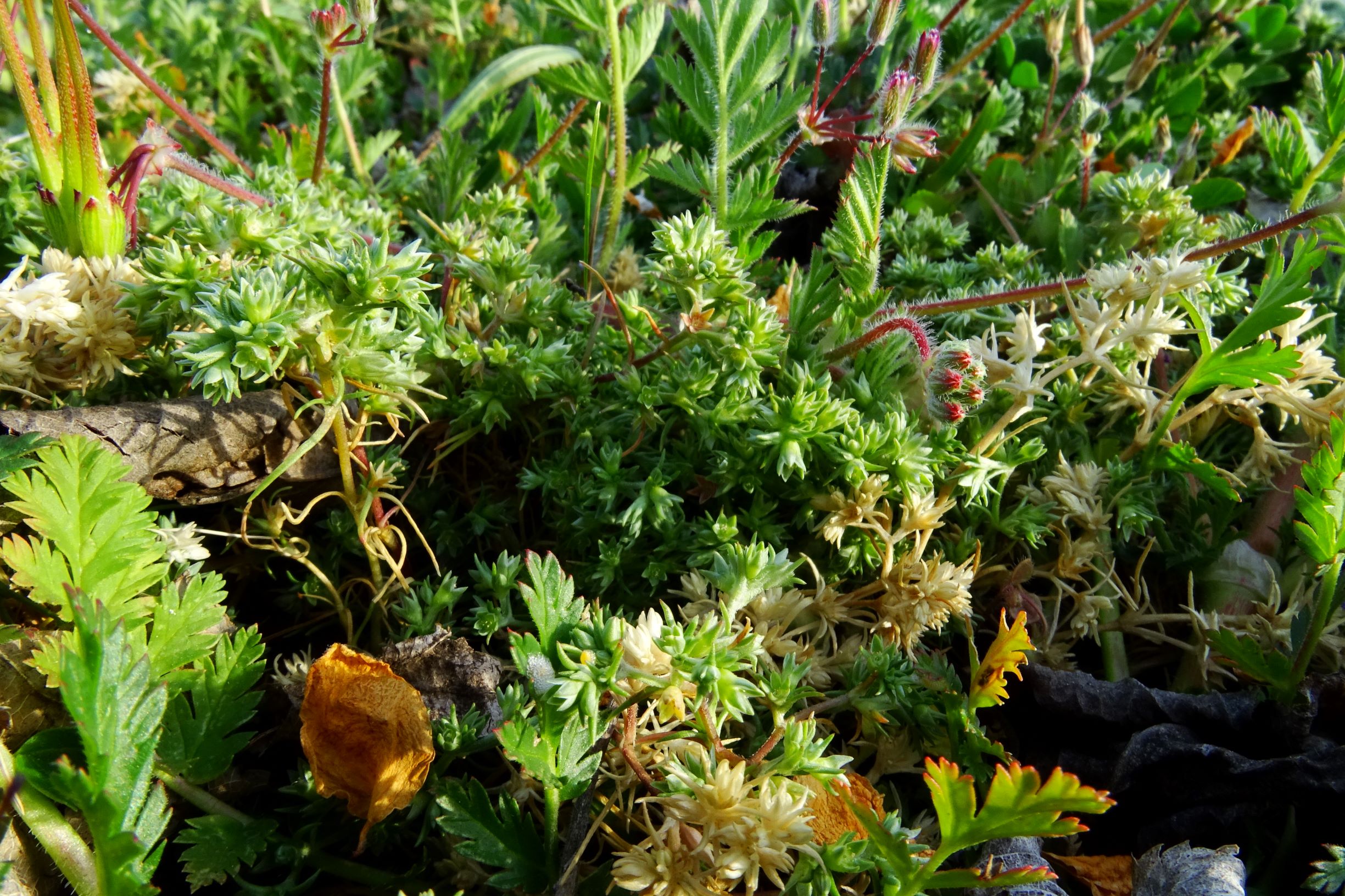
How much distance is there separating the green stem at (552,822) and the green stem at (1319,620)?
118 cm

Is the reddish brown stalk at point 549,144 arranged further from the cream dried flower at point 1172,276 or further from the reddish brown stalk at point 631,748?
the reddish brown stalk at point 631,748

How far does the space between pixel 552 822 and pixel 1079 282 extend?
1.35m

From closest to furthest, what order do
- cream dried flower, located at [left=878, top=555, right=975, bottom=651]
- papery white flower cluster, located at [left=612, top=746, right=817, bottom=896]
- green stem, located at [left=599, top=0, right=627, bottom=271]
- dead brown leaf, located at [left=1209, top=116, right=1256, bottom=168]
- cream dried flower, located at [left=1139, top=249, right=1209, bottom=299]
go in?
papery white flower cluster, located at [left=612, top=746, right=817, bottom=896] < cream dried flower, located at [left=878, top=555, right=975, bottom=651] < cream dried flower, located at [left=1139, top=249, right=1209, bottom=299] < green stem, located at [left=599, top=0, right=627, bottom=271] < dead brown leaf, located at [left=1209, top=116, right=1256, bottom=168]

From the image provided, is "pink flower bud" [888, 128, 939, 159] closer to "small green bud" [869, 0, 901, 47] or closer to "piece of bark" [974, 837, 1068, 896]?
"small green bud" [869, 0, 901, 47]

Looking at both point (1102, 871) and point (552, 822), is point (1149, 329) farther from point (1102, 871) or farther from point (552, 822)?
point (552, 822)

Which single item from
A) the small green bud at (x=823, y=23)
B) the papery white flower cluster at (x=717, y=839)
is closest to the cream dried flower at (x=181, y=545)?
the papery white flower cluster at (x=717, y=839)

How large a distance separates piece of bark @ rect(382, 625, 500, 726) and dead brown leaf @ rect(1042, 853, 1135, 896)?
91cm

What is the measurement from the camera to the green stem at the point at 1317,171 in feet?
6.59

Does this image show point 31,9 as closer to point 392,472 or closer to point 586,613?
point 392,472

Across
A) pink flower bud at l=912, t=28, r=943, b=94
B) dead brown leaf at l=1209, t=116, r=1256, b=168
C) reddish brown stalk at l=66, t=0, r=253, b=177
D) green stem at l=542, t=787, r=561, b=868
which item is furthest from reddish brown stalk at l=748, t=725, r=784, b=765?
dead brown leaf at l=1209, t=116, r=1256, b=168

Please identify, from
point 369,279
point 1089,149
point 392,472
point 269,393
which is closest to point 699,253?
point 369,279

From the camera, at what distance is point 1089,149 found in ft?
7.68

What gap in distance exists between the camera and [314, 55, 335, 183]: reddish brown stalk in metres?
2.10

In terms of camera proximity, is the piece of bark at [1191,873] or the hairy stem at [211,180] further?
the hairy stem at [211,180]
